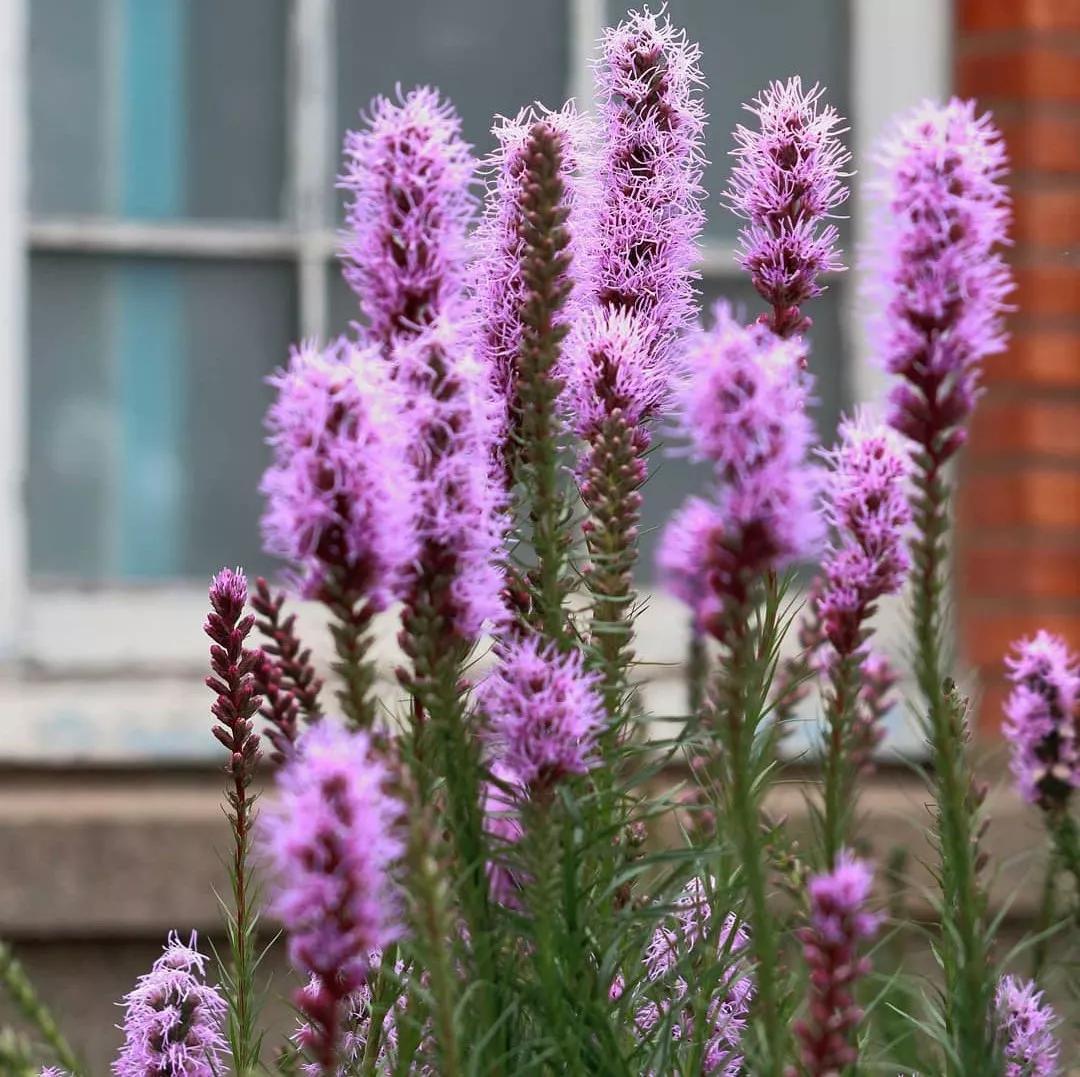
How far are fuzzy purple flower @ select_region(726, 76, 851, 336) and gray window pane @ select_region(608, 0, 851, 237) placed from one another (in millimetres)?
1997

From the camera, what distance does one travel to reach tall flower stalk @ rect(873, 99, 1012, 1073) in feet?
1.73

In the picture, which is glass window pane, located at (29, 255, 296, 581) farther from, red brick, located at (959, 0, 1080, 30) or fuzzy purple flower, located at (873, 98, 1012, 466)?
fuzzy purple flower, located at (873, 98, 1012, 466)

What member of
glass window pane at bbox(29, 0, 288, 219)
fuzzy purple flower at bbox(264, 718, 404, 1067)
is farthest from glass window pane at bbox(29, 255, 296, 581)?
fuzzy purple flower at bbox(264, 718, 404, 1067)

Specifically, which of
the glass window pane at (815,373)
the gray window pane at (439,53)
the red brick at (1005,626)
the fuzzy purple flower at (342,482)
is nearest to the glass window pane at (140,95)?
the gray window pane at (439,53)

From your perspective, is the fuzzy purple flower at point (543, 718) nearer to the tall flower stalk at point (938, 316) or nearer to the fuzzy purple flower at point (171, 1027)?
the tall flower stalk at point (938, 316)

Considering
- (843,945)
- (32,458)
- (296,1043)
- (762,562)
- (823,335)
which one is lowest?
(296,1043)

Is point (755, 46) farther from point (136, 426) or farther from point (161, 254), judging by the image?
point (136, 426)

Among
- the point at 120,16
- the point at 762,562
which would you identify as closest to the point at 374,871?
the point at 762,562

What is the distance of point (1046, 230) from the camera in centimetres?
254

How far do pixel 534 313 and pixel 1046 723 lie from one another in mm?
353

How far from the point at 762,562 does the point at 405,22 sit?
234 cm

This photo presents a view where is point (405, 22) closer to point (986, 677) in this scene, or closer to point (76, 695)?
point (76, 695)

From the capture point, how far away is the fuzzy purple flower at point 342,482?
47 centimetres

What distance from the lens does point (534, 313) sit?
0.63 meters
